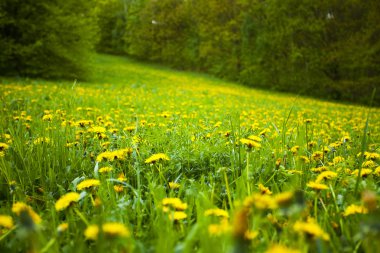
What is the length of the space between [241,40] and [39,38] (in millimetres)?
13431

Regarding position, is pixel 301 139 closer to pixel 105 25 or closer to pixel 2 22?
pixel 2 22

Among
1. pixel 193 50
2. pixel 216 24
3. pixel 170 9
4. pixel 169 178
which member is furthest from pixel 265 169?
pixel 170 9

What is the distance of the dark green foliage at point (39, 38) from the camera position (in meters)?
10.1

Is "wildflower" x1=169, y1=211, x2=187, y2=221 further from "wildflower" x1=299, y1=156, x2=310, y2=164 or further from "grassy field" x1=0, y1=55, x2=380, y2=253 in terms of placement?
"wildflower" x1=299, y1=156, x2=310, y2=164

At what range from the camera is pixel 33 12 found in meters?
10.5

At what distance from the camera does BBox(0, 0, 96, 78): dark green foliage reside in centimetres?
1015

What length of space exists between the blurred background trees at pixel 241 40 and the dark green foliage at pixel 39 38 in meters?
0.03

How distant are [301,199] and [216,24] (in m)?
22.7

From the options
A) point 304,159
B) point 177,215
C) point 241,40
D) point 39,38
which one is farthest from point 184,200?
point 241,40

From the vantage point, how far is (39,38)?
1066cm

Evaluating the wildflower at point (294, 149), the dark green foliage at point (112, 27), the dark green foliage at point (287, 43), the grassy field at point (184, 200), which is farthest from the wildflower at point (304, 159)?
the dark green foliage at point (112, 27)

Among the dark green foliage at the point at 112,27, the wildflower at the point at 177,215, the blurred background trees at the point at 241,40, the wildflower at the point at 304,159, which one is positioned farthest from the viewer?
the dark green foliage at the point at 112,27

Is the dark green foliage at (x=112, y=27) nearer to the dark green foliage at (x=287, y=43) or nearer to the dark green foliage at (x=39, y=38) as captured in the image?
the dark green foliage at (x=287, y=43)

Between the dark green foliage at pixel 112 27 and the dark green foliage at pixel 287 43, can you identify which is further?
the dark green foliage at pixel 112 27
